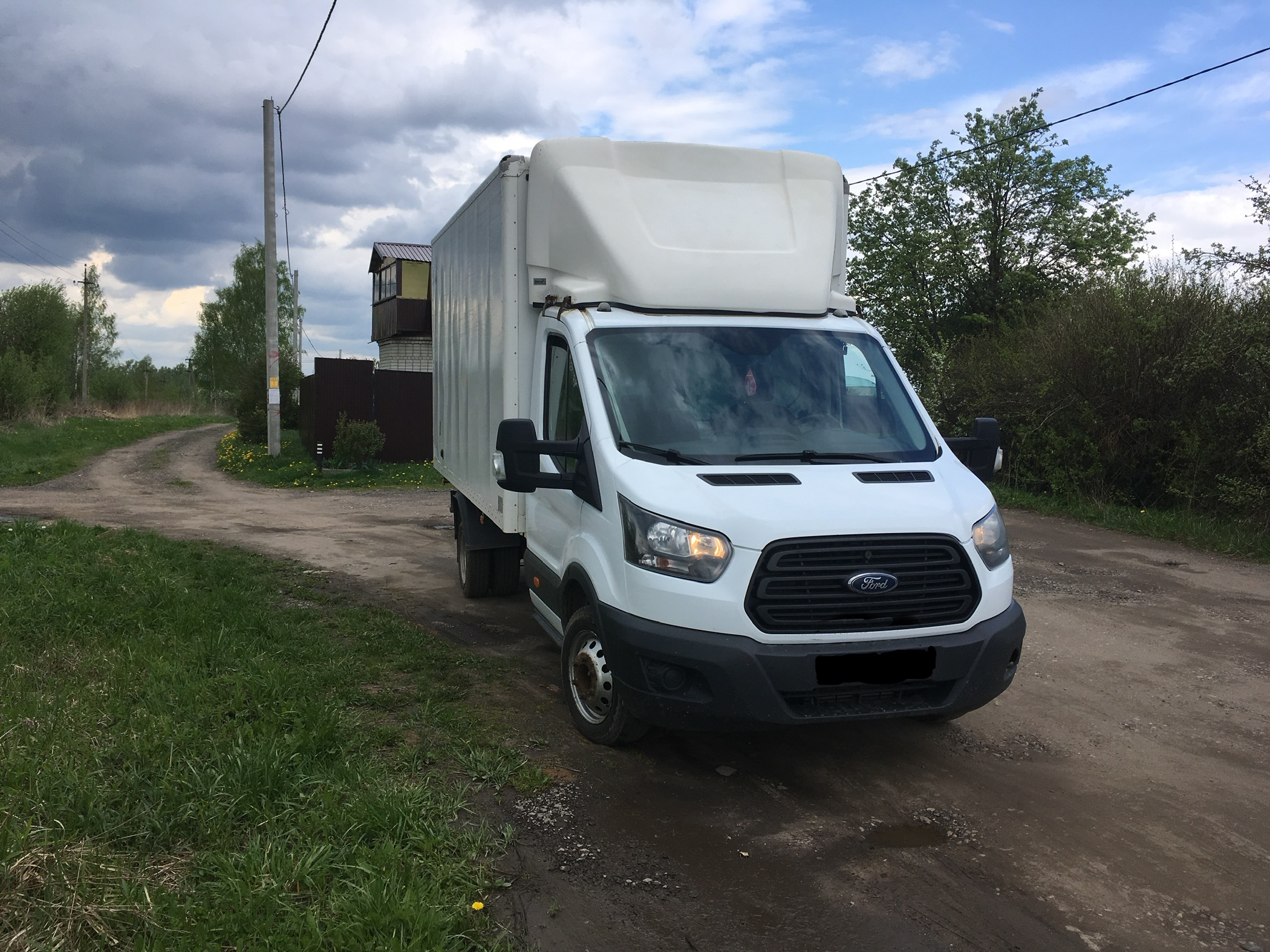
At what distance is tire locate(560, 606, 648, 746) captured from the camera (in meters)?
4.52

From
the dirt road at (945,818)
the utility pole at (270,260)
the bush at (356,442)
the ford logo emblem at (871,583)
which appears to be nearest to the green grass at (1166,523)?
the dirt road at (945,818)

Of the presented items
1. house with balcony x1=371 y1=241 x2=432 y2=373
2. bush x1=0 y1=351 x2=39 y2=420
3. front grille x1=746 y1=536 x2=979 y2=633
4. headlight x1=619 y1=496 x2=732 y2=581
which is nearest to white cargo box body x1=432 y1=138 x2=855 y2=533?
headlight x1=619 y1=496 x2=732 y2=581

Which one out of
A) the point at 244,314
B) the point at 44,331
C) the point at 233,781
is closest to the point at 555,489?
the point at 233,781

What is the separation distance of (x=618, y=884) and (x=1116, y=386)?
496 inches

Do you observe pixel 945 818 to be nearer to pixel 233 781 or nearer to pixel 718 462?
pixel 718 462

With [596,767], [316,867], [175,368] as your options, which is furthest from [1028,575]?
[175,368]

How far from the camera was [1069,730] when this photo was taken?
523 cm

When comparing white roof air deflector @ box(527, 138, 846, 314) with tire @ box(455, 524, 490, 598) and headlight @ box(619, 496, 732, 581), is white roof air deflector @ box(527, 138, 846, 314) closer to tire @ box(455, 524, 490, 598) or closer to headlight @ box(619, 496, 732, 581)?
headlight @ box(619, 496, 732, 581)

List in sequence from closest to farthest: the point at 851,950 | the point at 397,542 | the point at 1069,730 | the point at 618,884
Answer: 1. the point at 851,950
2. the point at 618,884
3. the point at 1069,730
4. the point at 397,542

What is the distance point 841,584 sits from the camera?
3.91 m

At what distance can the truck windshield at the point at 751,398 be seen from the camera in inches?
180

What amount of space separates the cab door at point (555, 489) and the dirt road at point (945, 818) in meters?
0.76

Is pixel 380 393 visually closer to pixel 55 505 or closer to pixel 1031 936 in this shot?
pixel 55 505

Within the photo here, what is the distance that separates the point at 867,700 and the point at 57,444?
2767 cm
